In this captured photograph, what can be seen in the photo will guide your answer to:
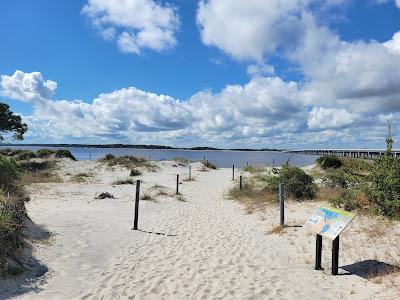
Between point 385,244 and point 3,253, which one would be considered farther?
point 385,244

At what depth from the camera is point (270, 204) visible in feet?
58.1

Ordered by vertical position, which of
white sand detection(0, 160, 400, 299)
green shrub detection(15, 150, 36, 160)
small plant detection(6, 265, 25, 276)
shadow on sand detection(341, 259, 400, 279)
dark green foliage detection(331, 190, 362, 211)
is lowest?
white sand detection(0, 160, 400, 299)

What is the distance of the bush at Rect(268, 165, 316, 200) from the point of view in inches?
742

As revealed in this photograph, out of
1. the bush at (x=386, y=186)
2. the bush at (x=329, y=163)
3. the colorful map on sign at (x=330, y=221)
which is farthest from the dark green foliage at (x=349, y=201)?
the bush at (x=329, y=163)

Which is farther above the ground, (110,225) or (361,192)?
(361,192)

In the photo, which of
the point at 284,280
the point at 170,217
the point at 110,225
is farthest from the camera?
the point at 170,217

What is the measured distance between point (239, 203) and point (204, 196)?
12.1 ft

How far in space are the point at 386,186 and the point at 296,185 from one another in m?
6.24

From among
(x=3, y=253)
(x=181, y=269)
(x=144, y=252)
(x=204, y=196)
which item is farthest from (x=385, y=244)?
(x=204, y=196)

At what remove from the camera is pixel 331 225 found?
8.21 m

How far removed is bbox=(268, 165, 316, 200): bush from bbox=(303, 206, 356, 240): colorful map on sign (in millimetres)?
10266

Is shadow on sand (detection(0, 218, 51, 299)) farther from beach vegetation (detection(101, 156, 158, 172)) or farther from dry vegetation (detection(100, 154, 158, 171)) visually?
beach vegetation (detection(101, 156, 158, 172))

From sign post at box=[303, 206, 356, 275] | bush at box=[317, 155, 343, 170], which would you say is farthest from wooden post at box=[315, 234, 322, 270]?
bush at box=[317, 155, 343, 170]

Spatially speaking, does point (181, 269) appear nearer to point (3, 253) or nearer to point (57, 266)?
point (57, 266)
